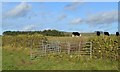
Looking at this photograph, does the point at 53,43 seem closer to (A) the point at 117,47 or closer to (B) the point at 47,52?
(B) the point at 47,52

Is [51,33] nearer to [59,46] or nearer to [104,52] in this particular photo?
[59,46]

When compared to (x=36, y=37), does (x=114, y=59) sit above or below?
below

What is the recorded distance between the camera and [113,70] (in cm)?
2055

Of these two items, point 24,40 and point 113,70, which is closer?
point 113,70

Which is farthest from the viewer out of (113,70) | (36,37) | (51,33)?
(51,33)

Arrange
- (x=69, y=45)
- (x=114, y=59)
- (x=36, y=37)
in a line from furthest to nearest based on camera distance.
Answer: (x=36, y=37)
(x=69, y=45)
(x=114, y=59)

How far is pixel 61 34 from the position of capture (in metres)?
66.7

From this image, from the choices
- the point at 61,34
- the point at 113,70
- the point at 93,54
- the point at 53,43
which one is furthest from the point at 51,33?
the point at 113,70

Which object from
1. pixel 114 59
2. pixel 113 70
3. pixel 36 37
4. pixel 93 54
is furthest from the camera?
pixel 36 37

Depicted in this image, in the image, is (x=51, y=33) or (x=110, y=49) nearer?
(x=110, y=49)

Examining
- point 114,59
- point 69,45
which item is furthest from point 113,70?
point 69,45

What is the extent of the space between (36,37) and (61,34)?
988 inches

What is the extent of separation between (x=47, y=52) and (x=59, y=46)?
1735mm

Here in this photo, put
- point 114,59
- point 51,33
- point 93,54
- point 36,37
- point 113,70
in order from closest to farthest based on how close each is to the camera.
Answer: point 113,70
point 114,59
point 93,54
point 36,37
point 51,33
